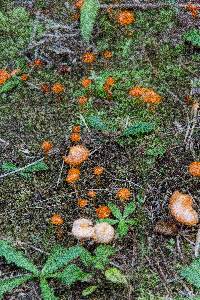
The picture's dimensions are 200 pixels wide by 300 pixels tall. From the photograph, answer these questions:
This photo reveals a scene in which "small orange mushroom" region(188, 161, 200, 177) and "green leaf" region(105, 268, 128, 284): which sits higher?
"small orange mushroom" region(188, 161, 200, 177)

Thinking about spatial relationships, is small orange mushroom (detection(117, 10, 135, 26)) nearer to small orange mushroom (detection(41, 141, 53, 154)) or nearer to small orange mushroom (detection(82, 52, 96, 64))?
small orange mushroom (detection(82, 52, 96, 64))

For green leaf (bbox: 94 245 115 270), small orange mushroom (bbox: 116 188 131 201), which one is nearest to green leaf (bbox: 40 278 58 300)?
green leaf (bbox: 94 245 115 270)

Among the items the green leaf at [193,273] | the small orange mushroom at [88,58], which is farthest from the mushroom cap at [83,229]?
the small orange mushroom at [88,58]

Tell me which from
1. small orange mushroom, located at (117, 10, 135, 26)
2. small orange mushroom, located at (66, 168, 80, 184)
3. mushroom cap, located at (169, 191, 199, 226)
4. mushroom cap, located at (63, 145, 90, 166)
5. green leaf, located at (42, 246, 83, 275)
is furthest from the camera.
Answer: small orange mushroom, located at (117, 10, 135, 26)

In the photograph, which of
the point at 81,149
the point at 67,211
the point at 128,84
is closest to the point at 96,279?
the point at 67,211

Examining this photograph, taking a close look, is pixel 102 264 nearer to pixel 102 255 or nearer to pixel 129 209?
pixel 102 255

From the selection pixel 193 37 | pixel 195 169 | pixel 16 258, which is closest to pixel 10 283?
pixel 16 258
